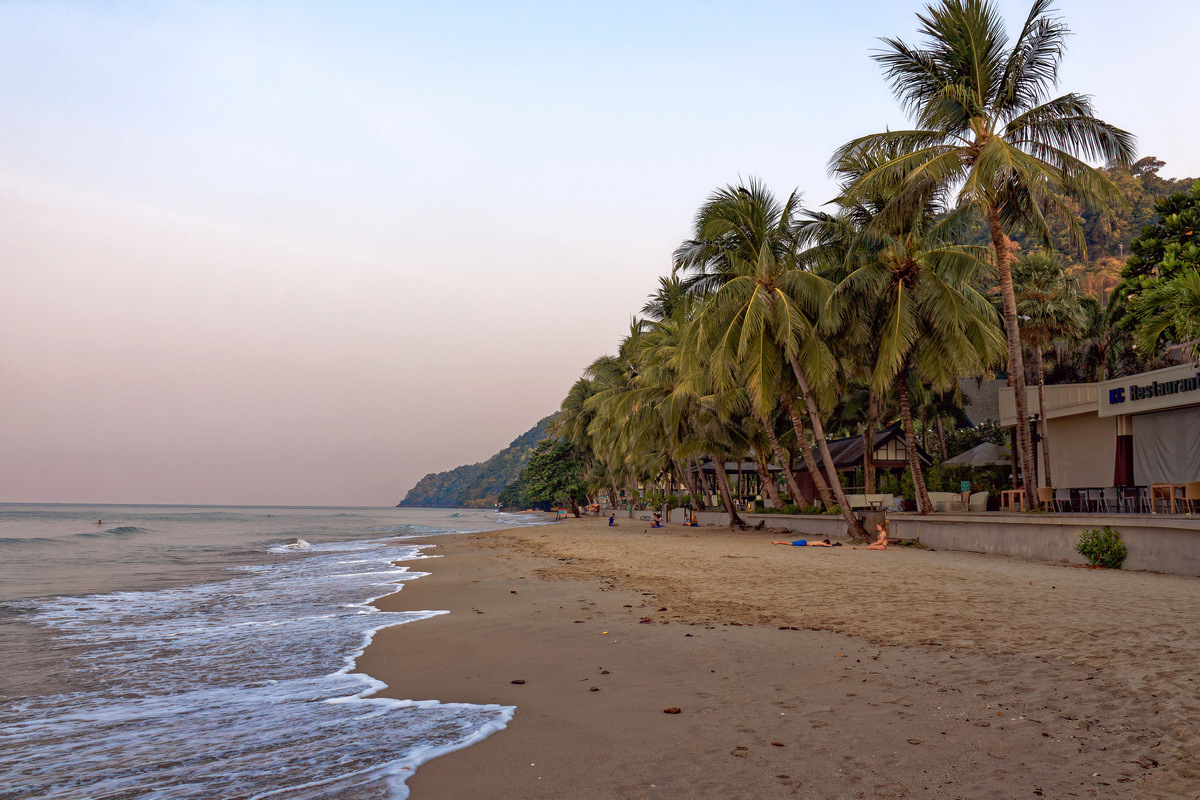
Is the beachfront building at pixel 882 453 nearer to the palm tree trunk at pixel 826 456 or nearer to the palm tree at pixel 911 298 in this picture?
the palm tree trunk at pixel 826 456

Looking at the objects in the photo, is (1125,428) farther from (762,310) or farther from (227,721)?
(227,721)

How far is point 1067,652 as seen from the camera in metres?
5.23

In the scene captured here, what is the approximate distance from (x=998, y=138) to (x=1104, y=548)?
848cm

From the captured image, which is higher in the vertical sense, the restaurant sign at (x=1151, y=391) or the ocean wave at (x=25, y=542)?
the restaurant sign at (x=1151, y=391)

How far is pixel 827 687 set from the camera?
461cm

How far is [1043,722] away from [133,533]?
161 ft

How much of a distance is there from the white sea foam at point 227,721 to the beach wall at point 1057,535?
419 inches

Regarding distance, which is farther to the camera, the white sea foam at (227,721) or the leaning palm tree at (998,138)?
the leaning palm tree at (998,138)

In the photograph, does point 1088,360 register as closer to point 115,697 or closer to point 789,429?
point 789,429

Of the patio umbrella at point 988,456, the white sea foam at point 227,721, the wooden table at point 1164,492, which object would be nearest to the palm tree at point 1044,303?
the patio umbrella at point 988,456

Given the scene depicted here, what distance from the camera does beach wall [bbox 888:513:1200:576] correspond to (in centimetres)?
1022

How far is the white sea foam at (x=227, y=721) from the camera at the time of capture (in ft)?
11.6

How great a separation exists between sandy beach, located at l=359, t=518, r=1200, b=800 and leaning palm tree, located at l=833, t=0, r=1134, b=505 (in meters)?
8.59

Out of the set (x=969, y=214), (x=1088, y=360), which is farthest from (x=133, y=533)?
(x=1088, y=360)
